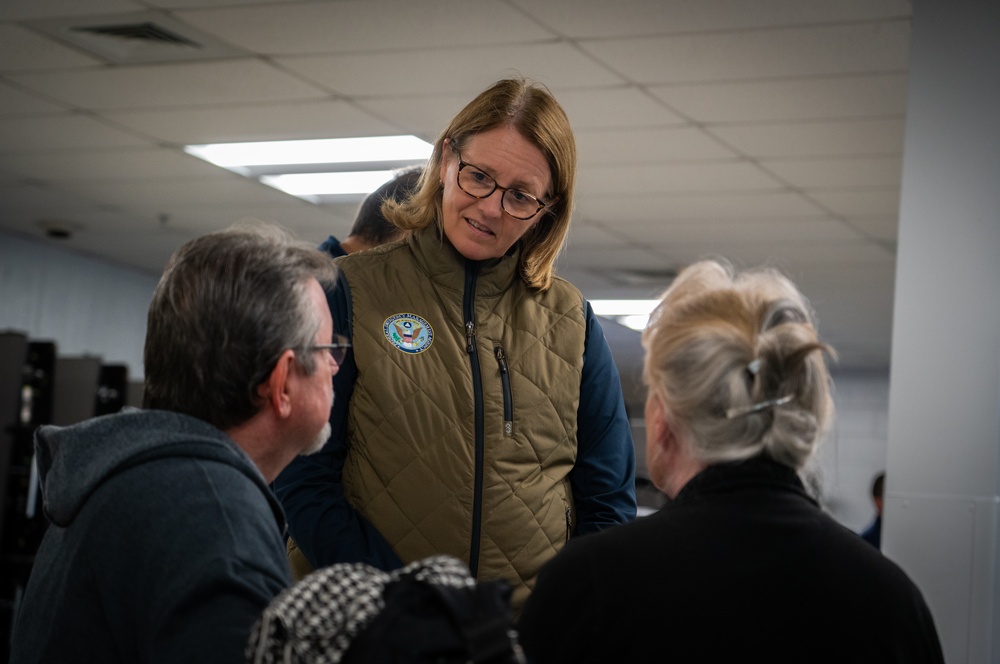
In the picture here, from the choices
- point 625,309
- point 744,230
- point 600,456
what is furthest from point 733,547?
point 625,309

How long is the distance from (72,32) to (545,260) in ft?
10.7

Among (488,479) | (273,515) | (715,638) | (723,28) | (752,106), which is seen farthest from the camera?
(752,106)

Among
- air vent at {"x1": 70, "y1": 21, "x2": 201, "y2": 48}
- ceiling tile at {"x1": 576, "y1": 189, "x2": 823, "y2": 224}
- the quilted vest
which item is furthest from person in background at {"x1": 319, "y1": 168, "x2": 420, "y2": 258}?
ceiling tile at {"x1": 576, "y1": 189, "x2": 823, "y2": 224}

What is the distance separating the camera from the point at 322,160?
630cm

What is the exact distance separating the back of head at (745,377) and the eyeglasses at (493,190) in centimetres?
63

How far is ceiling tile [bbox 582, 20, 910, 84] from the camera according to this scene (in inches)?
162

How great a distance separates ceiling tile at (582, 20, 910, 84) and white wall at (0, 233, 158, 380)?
5826mm

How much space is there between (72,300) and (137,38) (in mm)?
5767

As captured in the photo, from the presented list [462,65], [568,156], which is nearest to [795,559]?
[568,156]

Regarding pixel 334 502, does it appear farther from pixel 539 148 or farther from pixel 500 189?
pixel 539 148

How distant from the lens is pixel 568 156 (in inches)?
80.9

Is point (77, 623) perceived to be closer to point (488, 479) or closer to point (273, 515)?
point (273, 515)

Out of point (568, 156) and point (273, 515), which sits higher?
point (568, 156)

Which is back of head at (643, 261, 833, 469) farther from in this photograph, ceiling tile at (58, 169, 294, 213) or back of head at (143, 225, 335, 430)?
ceiling tile at (58, 169, 294, 213)
